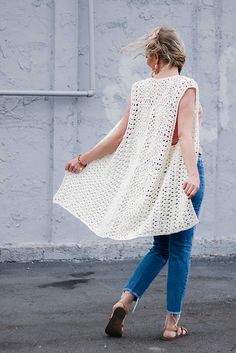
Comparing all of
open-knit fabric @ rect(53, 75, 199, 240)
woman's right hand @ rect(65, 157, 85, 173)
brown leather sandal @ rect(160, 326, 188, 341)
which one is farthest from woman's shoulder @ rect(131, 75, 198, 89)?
brown leather sandal @ rect(160, 326, 188, 341)

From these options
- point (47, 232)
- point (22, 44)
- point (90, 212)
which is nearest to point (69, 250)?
point (47, 232)

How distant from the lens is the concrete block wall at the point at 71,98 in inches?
306

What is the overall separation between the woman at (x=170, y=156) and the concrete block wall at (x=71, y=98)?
2602mm

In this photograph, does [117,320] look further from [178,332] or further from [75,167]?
[75,167]

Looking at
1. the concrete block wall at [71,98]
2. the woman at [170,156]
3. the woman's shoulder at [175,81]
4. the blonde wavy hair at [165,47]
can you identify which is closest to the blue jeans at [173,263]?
the woman at [170,156]

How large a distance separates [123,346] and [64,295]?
1.53m

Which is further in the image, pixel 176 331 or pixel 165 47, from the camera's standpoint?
pixel 176 331

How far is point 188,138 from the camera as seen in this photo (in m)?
4.91

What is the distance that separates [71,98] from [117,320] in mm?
3113

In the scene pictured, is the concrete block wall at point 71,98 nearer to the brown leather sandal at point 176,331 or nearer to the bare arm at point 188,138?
the brown leather sandal at point 176,331

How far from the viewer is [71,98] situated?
7.86m

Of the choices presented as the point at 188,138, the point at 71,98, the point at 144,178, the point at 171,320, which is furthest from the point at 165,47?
the point at 71,98

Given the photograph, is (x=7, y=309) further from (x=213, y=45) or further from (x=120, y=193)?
(x=213, y=45)

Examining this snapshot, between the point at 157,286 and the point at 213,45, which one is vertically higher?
the point at 213,45
